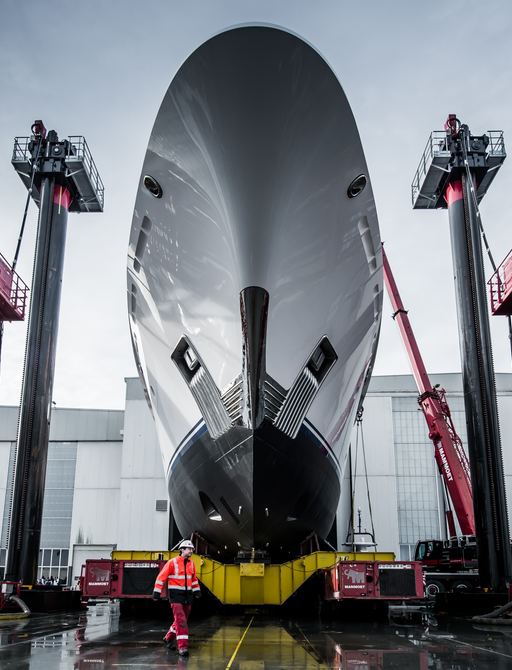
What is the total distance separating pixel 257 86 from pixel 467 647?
20.7ft

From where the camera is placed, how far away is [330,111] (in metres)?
7.95

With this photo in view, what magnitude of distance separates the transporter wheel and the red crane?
138cm

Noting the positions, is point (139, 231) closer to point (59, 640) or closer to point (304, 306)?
point (304, 306)

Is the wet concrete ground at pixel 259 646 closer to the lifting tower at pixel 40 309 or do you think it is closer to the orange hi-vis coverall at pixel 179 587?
the orange hi-vis coverall at pixel 179 587

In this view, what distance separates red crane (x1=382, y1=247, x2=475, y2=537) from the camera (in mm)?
14953

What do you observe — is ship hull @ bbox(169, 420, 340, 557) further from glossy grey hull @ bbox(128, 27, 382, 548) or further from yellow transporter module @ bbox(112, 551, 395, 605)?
yellow transporter module @ bbox(112, 551, 395, 605)

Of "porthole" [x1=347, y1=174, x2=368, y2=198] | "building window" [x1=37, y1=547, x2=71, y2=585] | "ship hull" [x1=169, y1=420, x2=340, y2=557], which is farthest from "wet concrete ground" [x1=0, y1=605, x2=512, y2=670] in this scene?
"building window" [x1=37, y1=547, x2=71, y2=585]

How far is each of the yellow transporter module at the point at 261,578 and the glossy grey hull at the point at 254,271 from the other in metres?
0.37

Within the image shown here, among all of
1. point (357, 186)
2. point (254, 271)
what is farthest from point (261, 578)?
point (357, 186)

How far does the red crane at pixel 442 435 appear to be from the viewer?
1495cm

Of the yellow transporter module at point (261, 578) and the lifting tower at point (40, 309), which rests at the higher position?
the lifting tower at point (40, 309)

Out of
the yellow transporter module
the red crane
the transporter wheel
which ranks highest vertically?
the red crane

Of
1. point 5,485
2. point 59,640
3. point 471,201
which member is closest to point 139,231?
point 59,640

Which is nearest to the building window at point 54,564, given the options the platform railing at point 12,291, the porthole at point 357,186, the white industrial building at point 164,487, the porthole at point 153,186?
the white industrial building at point 164,487
